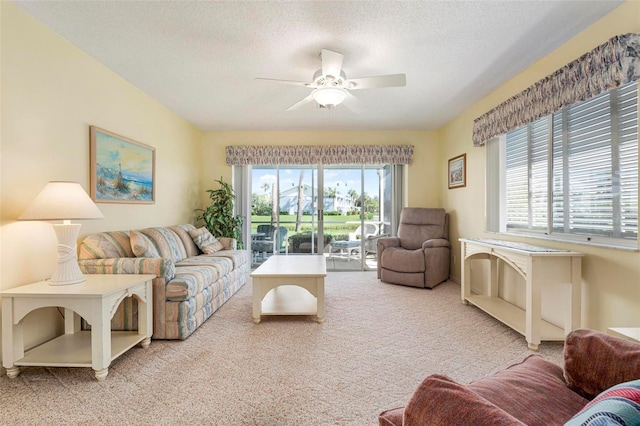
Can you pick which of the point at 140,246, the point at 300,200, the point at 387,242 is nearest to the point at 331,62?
the point at 140,246

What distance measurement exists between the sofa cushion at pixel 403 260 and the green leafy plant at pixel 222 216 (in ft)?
8.08

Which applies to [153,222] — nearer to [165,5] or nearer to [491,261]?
[165,5]

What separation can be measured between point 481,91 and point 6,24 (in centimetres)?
431

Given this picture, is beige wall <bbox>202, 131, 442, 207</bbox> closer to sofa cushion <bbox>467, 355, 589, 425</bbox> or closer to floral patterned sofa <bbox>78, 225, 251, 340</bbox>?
floral patterned sofa <bbox>78, 225, 251, 340</bbox>

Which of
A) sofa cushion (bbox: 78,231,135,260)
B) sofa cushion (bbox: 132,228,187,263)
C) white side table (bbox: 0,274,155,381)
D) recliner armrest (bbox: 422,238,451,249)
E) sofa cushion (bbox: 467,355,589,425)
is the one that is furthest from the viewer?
recliner armrest (bbox: 422,238,451,249)

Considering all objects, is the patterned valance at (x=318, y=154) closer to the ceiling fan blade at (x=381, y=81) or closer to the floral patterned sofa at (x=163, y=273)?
the floral patterned sofa at (x=163, y=273)

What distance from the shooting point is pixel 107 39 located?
2.38 meters

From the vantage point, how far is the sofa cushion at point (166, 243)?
10.4 feet

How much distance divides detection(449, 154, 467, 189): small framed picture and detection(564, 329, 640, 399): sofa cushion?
135 inches

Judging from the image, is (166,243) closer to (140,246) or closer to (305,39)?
(140,246)

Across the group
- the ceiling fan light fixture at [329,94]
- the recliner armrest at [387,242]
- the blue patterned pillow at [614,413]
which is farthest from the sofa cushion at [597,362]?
the recliner armrest at [387,242]

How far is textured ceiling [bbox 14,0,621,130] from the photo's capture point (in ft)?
6.61

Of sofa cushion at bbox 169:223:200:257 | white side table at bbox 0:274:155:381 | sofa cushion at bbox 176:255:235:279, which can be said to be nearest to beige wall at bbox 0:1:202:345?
white side table at bbox 0:274:155:381

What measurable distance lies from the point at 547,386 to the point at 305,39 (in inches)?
102
